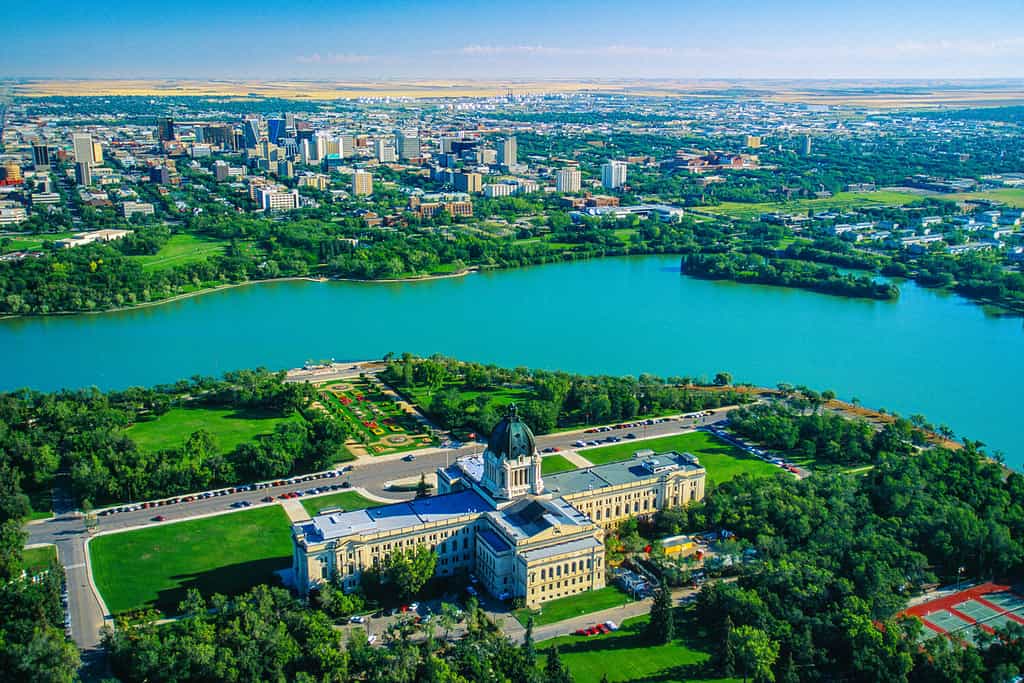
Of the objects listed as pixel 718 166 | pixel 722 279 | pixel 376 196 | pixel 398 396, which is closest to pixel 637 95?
pixel 718 166

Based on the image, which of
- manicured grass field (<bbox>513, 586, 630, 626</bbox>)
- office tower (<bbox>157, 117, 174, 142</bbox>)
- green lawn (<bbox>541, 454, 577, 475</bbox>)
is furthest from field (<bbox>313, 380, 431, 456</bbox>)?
office tower (<bbox>157, 117, 174, 142</bbox>)

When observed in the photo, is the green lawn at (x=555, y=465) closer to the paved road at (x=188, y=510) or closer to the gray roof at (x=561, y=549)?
the paved road at (x=188, y=510)

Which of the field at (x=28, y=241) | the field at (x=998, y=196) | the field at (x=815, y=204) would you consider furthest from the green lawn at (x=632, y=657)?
the field at (x=998, y=196)

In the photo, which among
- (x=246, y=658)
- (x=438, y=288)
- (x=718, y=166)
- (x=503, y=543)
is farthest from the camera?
(x=718, y=166)

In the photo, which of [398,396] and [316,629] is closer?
[316,629]

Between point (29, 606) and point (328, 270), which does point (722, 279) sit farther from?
point (29, 606)

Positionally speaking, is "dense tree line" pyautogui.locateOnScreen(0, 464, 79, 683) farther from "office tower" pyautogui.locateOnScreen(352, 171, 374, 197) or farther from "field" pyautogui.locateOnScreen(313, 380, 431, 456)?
"office tower" pyautogui.locateOnScreen(352, 171, 374, 197)

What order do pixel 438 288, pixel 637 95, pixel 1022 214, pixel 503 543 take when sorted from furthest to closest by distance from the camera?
pixel 637 95
pixel 1022 214
pixel 438 288
pixel 503 543
